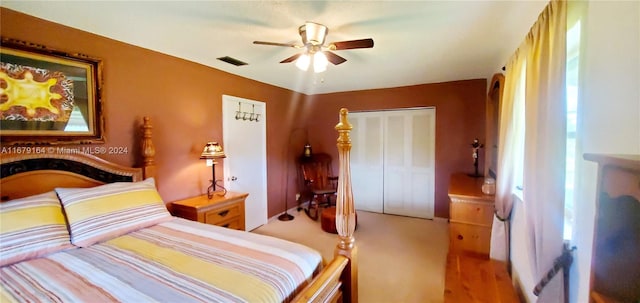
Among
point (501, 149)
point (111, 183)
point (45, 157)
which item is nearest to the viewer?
point (45, 157)

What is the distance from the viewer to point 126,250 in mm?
1572

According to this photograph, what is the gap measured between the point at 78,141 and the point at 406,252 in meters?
3.35

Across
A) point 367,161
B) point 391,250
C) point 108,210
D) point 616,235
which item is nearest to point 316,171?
point 367,161

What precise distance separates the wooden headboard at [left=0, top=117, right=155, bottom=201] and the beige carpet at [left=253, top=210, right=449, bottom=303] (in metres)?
2.12

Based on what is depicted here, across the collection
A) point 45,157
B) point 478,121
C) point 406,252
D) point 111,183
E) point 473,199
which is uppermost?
point 478,121

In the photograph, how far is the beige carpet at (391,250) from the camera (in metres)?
2.33

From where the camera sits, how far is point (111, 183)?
7.21ft

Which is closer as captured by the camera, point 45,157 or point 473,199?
point 45,157

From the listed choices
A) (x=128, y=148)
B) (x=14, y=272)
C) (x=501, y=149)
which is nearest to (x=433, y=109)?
(x=501, y=149)

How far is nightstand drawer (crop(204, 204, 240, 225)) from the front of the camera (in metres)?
2.64

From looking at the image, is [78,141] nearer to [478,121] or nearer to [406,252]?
[406,252]

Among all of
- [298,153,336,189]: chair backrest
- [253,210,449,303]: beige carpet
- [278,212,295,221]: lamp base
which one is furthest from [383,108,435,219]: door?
[278,212,295,221]: lamp base

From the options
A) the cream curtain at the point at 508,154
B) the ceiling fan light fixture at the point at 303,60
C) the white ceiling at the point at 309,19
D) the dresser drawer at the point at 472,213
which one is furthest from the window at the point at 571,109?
the ceiling fan light fixture at the point at 303,60

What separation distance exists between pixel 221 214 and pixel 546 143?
2.70m
